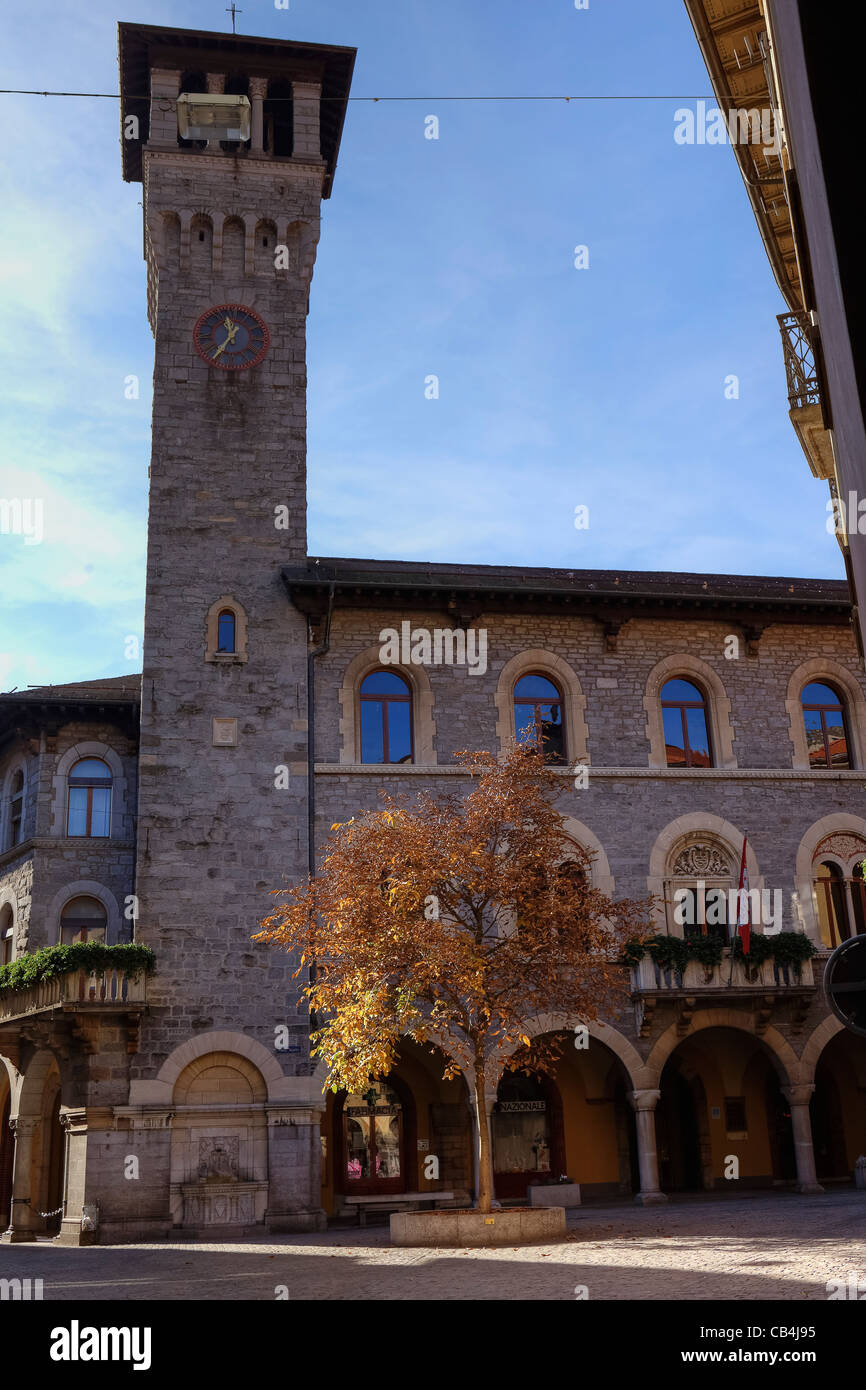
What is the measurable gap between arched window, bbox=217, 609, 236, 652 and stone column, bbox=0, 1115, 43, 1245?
10.2 metres

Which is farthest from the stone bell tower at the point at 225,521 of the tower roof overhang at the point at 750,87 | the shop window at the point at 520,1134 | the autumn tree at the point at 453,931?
the tower roof overhang at the point at 750,87

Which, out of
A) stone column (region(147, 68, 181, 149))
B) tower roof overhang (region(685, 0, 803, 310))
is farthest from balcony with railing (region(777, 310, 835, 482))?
stone column (region(147, 68, 181, 149))

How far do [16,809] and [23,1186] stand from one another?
774 cm

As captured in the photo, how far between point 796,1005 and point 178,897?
11.9 m

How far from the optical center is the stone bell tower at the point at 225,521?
23562 millimetres

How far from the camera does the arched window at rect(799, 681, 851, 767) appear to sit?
2766 cm

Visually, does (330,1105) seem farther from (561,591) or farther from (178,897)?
(561,591)

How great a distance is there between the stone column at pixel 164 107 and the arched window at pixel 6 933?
16779mm

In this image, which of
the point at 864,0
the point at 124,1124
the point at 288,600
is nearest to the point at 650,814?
the point at 288,600

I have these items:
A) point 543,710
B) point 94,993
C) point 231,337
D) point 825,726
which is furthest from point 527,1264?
point 231,337

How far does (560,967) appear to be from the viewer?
20703 mm

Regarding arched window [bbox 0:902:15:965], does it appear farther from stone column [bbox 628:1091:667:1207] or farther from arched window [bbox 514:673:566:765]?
stone column [bbox 628:1091:667:1207]

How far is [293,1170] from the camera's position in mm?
22844

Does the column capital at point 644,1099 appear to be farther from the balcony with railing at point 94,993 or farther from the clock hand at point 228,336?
the clock hand at point 228,336
